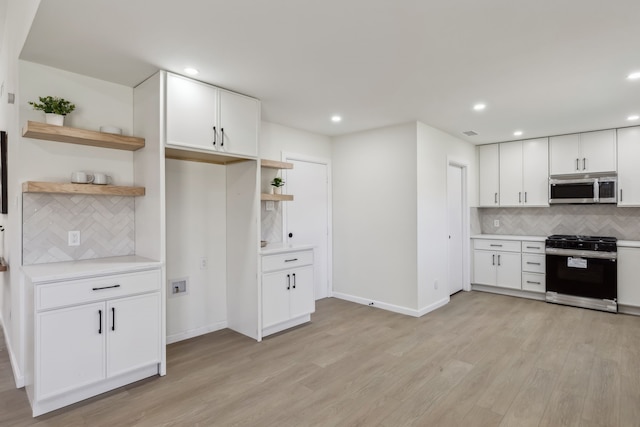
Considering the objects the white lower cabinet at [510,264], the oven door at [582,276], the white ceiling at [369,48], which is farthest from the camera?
the white lower cabinet at [510,264]

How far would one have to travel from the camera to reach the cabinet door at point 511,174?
5426 mm

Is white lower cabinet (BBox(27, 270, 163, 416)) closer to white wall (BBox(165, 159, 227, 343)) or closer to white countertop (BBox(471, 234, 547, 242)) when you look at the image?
white wall (BBox(165, 159, 227, 343))

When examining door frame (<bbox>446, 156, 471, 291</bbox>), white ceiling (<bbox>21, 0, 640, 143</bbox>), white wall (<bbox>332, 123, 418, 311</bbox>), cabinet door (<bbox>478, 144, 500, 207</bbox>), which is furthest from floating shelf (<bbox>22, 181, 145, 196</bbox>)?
cabinet door (<bbox>478, 144, 500, 207</bbox>)

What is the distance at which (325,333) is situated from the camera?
3.71 meters

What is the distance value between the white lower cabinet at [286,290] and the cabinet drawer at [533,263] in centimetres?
337

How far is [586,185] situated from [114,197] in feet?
19.1

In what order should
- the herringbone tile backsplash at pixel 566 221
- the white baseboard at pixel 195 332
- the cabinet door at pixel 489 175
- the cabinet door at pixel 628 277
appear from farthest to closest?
the cabinet door at pixel 489 175 < the herringbone tile backsplash at pixel 566 221 < the cabinet door at pixel 628 277 < the white baseboard at pixel 195 332

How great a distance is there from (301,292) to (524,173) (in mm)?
4046

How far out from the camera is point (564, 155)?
502 centimetres

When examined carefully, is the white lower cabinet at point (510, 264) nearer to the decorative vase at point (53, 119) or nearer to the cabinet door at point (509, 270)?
the cabinet door at point (509, 270)

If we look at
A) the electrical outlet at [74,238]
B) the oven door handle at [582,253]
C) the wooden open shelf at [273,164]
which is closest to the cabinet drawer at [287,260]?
the wooden open shelf at [273,164]

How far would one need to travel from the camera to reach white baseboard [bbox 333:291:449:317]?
14.0ft

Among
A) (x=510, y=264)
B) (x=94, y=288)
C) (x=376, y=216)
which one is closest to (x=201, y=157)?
(x=94, y=288)

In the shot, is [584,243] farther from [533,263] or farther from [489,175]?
[489,175]
